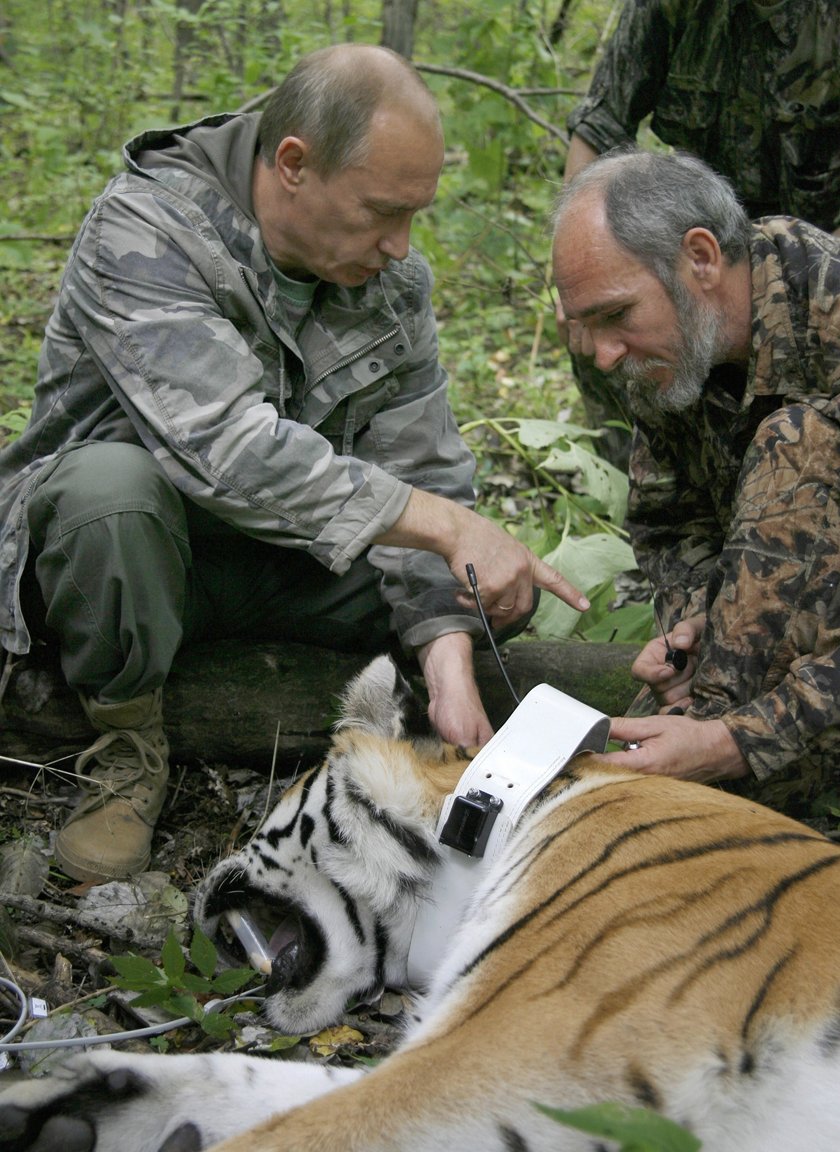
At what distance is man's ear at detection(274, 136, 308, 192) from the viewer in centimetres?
299

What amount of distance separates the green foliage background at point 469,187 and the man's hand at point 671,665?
62 cm

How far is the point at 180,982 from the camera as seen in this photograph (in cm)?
232

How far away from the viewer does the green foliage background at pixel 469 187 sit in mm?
4930

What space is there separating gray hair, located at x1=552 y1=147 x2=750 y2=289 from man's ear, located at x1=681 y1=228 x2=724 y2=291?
0.08ft

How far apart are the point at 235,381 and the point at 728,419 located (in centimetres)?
135

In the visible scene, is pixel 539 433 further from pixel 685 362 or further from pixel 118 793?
pixel 118 793

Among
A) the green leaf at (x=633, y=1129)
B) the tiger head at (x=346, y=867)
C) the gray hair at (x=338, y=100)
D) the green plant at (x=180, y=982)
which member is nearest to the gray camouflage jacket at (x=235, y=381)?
the gray hair at (x=338, y=100)

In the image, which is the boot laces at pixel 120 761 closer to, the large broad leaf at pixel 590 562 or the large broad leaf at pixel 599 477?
the large broad leaf at pixel 590 562

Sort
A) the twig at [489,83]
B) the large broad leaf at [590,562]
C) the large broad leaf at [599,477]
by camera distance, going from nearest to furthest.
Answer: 1. the large broad leaf at [590,562]
2. the large broad leaf at [599,477]
3. the twig at [489,83]

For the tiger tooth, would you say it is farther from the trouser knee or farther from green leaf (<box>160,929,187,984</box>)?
the trouser knee

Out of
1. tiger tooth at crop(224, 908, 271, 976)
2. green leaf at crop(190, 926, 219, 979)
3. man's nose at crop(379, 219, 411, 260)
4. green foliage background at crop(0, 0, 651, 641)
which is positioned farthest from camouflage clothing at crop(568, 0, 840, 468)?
green leaf at crop(190, 926, 219, 979)

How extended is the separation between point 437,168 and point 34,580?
1.50 m

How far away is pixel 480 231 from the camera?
697cm

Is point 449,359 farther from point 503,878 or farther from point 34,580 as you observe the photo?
point 503,878
